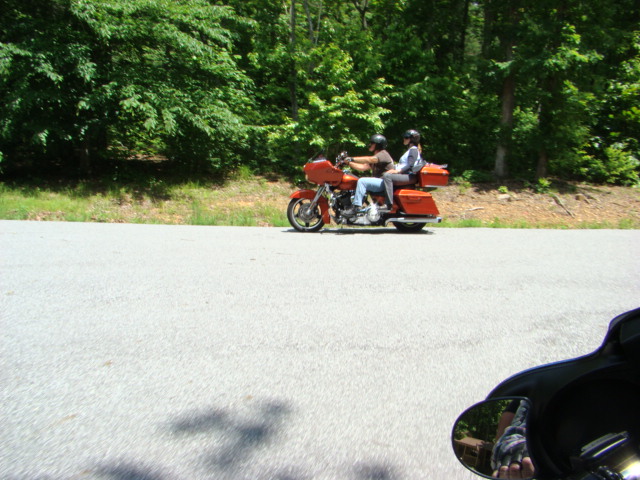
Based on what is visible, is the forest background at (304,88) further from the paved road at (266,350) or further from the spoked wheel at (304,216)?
the paved road at (266,350)

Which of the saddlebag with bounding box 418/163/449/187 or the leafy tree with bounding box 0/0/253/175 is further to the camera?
the leafy tree with bounding box 0/0/253/175

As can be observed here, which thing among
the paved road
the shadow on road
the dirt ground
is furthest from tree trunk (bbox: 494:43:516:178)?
the shadow on road

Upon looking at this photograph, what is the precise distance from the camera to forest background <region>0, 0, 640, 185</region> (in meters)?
12.5

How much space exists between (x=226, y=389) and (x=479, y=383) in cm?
149

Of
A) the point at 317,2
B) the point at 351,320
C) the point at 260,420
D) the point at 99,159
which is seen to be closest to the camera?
the point at 260,420

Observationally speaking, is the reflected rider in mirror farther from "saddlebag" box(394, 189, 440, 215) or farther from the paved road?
"saddlebag" box(394, 189, 440, 215)

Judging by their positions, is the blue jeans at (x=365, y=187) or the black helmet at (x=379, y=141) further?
the black helmet at (x=379, y=141)

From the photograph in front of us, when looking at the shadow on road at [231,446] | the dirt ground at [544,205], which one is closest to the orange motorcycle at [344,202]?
the dirt ground at [544,205]

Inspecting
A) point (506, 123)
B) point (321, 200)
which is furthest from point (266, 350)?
point (506, 123)

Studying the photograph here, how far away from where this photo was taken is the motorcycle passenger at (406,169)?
29.8 ft

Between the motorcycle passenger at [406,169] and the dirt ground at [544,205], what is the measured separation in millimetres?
3115

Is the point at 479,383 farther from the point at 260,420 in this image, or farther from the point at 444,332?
the point at 260,420

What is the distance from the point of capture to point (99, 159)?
49.5 feet

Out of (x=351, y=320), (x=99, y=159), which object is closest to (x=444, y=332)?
(x=351, y=320)
